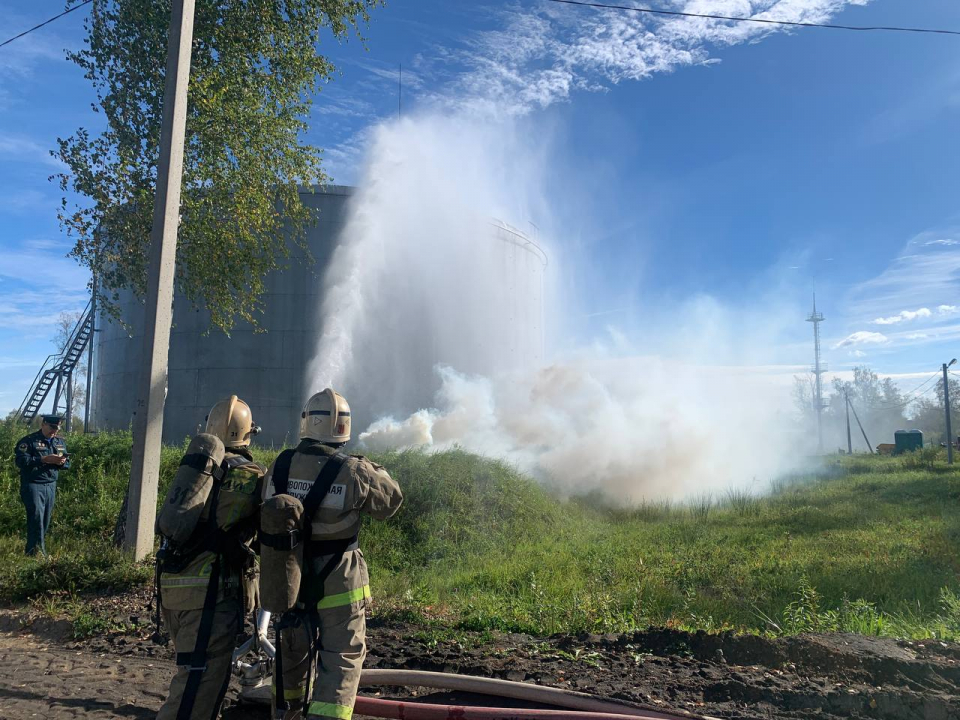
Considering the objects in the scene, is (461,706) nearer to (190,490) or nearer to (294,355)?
(190,490)

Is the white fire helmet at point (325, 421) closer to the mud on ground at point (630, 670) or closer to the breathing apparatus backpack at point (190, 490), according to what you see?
the breathing apparatus backpack at point (190, 490)

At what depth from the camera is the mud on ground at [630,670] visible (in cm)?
410

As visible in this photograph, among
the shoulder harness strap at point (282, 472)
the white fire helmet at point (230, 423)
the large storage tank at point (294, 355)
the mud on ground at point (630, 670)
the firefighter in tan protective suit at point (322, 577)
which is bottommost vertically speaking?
the mud on ground at point (630, 670)

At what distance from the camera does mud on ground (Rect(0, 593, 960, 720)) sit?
13.5ft

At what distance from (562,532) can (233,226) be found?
7.52 metres

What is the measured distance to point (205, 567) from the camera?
3363 millimetres

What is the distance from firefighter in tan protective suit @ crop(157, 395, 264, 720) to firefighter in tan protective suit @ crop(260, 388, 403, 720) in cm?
22

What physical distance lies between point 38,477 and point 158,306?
336 centimetres

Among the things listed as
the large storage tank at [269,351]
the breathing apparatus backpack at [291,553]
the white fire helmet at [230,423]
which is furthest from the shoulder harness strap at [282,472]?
the large storage tank at [269,351]

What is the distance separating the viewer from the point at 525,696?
13.3ft

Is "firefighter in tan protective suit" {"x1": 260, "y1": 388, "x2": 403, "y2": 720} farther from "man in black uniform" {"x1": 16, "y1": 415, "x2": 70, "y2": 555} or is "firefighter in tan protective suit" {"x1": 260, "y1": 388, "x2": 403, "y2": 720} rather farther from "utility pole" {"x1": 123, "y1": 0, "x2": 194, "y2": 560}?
"man in black uniform" {"x1": 16, "y1": 415, "x2": 70, "y2": 555}

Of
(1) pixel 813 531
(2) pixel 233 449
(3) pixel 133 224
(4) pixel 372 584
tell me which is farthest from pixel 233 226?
(1) pixel 813 531

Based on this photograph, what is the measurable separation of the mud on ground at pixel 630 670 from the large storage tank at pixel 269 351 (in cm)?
1534

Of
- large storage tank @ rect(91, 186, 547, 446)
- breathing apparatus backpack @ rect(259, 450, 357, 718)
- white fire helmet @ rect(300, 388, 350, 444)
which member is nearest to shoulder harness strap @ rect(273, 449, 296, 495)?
breathing apparatus backpack @ rect(259, 450, 357, 718)
